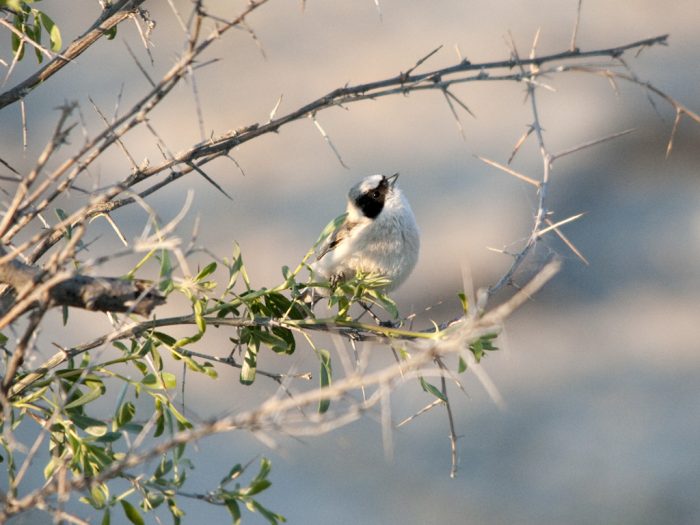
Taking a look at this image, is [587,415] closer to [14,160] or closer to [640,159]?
[640,159]

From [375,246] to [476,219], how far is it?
4662mm

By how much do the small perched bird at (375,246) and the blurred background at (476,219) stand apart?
131 inches

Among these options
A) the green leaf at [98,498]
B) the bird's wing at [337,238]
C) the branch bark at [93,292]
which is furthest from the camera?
the bird's wing at [337,238]

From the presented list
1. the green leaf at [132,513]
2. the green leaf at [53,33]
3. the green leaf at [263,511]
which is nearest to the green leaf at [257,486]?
the green leaf at [263,511]

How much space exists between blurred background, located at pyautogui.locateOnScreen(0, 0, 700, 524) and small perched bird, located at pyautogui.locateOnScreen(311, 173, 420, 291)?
333 centimetres

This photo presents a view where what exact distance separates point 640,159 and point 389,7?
2934 millimetres

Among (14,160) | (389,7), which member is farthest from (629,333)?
(14,160)

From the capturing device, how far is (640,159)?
9.09 meters

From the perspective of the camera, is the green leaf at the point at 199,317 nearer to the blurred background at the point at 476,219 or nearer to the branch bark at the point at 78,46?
the branch bark at the point at 78,46

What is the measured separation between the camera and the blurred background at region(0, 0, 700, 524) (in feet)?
24.2

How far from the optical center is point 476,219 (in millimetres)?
8523

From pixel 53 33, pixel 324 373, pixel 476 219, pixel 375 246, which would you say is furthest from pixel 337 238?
pixel 476 219

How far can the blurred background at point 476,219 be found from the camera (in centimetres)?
739

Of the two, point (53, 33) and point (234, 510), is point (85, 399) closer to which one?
point (234, 510)
